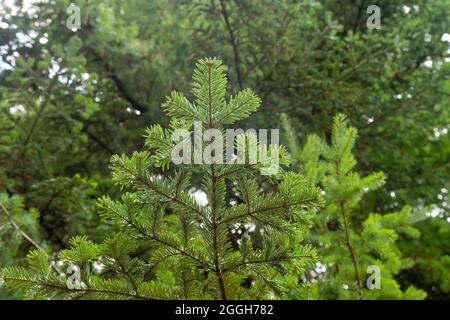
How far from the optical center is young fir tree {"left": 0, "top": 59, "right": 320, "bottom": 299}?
163 centimetres

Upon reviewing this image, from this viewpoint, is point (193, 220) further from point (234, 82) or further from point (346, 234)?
point (234, 82)

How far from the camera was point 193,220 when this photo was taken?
1.77m

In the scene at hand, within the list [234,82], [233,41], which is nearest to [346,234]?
[234,82]

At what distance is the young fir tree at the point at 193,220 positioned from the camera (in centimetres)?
163

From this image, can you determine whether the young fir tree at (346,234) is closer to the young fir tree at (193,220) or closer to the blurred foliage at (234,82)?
the blurred foliage at (234,82)

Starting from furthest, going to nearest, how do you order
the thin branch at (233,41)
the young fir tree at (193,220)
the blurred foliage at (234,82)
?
the thin branch at (233,41) < the blurred foliage at (234,82) < the young fir tree at (193,220)

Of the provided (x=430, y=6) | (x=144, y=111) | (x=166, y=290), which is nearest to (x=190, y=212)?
(x=166, y=290)

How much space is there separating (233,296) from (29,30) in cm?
408

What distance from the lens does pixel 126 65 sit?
214 inches

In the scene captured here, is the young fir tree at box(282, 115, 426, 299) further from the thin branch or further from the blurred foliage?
the thin branch

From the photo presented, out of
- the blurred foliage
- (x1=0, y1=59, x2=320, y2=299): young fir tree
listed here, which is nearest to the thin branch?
the blurred foliage

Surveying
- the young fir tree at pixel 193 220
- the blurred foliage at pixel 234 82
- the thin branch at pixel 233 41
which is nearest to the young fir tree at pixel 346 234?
the blurred foliage at pixel 234 82

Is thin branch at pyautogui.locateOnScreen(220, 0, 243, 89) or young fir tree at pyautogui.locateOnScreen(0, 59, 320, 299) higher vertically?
thin branch at pyautogui.locateOnScreen(220, 0, 243, 89)

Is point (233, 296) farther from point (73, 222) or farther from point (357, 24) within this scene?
point (357, 24)
